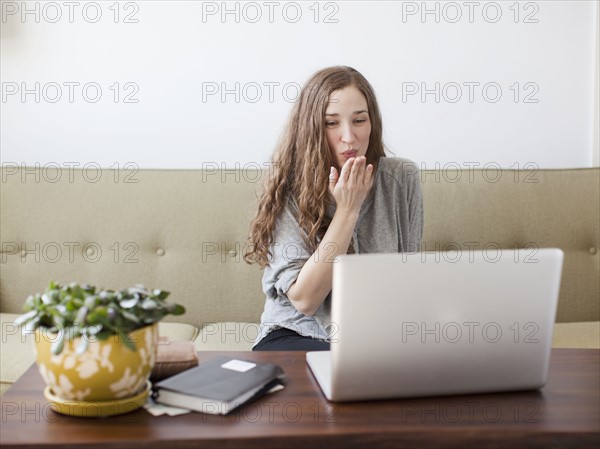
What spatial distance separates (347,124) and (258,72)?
86 cm

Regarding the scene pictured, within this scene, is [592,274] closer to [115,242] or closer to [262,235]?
[262,235]

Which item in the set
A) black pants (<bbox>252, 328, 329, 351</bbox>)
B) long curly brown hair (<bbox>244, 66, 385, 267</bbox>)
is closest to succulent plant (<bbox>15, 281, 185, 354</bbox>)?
black pants (<bbox>252, 328, 329, 351</bbox>)

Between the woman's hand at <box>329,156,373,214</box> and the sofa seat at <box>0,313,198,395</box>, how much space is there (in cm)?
55

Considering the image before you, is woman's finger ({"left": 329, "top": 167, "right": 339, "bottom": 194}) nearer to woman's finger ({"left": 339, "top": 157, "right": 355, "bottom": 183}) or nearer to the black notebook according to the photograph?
woman's finger ({"left": 339, "top": 157, "right": 355, "bottom": 183})

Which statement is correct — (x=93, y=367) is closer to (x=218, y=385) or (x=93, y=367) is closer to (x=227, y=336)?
(x=218, y=385)

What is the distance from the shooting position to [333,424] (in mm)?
1190

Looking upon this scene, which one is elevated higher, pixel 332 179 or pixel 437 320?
pixel 332 179

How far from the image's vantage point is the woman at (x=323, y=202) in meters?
1.92

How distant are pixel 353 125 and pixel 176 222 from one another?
78 centimetres

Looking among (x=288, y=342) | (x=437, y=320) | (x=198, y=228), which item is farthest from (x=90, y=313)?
(x=198, y=228)

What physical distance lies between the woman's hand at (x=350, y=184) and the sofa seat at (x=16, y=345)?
21.5 inches

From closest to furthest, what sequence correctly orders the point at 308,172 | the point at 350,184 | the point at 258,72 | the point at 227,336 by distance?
the point at 350,184 → the point at 308,172 → the point at 227,336 → the point at 258,72

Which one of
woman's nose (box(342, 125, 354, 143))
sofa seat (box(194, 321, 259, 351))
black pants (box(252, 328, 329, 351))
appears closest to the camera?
black pants (box(252, 328, 329, 351))

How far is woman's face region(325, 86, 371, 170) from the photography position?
2.01 metres
